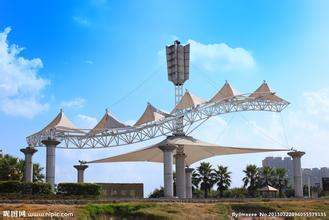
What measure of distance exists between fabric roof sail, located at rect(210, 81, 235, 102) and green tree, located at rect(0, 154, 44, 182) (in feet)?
81.4

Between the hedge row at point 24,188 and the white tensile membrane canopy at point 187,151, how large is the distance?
17.4m

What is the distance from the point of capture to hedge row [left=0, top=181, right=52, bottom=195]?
44500 millimetres

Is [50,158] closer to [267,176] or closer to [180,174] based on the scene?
[180,174]

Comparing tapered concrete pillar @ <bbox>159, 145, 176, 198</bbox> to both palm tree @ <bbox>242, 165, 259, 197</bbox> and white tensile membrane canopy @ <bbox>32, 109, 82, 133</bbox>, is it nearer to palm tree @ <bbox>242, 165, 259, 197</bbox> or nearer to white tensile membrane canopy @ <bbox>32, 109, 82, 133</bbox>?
white tensile membrane canopy @ <bbox>32, 109, 82, 133</bbox>

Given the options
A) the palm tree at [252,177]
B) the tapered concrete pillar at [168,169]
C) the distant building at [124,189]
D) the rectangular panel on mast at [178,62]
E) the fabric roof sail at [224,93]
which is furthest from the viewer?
the palm tree at [252,177]

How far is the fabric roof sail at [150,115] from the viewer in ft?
198

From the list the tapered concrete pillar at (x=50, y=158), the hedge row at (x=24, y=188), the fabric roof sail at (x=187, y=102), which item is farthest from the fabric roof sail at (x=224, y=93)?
the hedge row at (x=24, y=188)

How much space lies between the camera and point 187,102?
206 feet

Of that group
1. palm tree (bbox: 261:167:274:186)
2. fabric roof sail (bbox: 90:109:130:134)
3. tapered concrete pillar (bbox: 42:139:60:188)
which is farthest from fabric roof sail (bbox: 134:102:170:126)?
palm tree (bbox: 261:167:274:186)

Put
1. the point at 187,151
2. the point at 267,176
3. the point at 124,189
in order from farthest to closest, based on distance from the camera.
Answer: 1. the point at 267,176
2. the point at 187,151
3. the point at 124,189

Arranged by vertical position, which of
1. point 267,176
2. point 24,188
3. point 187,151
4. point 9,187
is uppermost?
point 187,151

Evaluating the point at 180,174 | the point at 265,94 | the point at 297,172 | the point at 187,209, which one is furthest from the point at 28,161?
the point at 297,172

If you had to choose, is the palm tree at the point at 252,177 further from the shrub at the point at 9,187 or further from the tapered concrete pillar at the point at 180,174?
the shrub at the point at 9,187

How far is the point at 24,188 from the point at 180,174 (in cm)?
2170
